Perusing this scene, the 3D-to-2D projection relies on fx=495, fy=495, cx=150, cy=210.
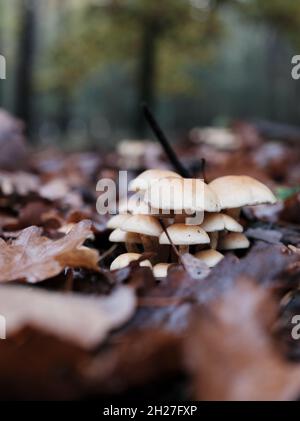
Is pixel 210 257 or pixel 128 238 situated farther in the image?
pixel 128 238

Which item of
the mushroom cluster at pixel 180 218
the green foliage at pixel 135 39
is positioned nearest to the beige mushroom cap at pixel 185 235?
the mushroom cluster at pixel 180 218

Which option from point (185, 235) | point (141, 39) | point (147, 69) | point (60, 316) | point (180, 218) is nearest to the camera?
point (60, 316)

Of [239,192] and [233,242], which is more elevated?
[239,192]

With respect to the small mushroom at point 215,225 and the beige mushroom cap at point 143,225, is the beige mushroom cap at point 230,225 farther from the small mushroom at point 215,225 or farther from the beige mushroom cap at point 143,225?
the beige mushroom cap at point 143,225

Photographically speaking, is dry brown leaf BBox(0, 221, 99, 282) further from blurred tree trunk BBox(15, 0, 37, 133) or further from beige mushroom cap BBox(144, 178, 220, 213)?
blurred tree trunk BBox(15, 0, 37, 133)

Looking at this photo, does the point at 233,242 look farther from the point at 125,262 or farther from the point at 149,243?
the point at 125,262

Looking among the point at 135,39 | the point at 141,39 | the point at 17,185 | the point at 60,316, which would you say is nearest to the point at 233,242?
the point at 60,316
